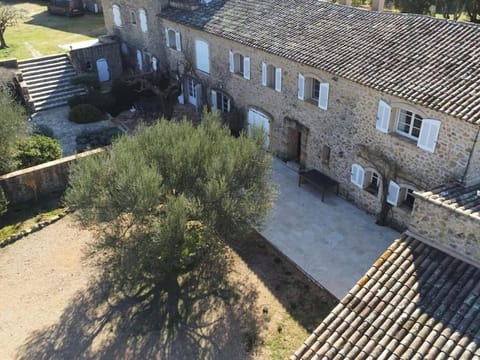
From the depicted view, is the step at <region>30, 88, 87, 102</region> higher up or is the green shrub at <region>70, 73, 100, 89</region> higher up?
the green shrub at <region>70, 73, 100, 89</region>

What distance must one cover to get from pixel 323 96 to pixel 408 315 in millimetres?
Result: 11137

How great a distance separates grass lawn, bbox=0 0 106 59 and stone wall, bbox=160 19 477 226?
1643 cm

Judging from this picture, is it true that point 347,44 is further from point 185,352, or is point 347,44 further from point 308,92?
point 185,352

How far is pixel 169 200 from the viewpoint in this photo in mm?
12734

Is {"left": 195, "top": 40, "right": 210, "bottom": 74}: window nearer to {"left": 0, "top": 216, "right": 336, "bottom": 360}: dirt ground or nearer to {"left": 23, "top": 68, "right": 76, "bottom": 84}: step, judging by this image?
{"left": 23, "top": 68, "right": 76, "bottom": 84}: step

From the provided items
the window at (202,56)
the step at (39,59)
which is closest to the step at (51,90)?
the step at (39,59)

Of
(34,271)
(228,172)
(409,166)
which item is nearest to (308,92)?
(409,166)

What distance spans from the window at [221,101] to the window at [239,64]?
198 centimetres

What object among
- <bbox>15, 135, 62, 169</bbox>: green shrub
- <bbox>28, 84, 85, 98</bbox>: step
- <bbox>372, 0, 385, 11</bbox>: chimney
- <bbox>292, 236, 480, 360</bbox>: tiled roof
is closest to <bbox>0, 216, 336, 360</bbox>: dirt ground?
<bbox>292, 236, 480, 360</bbox>: tiled roof

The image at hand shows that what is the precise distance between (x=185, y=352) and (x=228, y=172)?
220 inches

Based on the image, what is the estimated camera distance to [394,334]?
965 centimetres

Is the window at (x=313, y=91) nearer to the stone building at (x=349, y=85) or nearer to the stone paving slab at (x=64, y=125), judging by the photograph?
the stone building at (x=349, y=85)

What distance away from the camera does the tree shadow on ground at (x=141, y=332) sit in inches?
532

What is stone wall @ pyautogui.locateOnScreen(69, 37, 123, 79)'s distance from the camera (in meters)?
30.8
